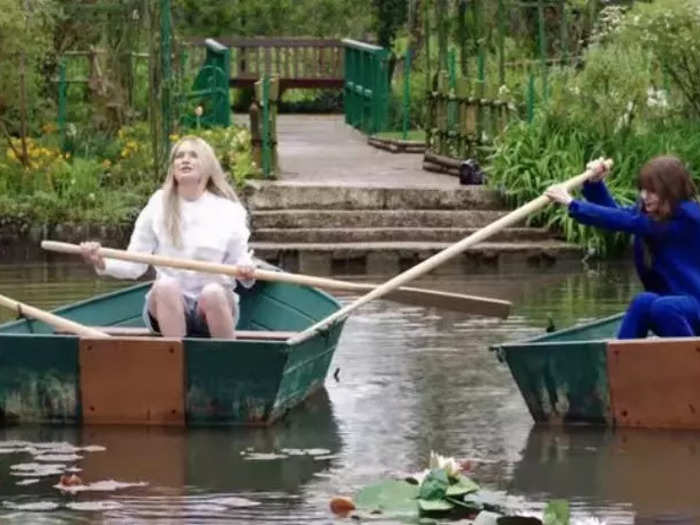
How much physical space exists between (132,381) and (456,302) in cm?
184

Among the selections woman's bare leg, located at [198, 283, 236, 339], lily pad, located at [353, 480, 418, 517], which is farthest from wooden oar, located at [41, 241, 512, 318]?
lily pad, located at [353, 480, 418, 517]

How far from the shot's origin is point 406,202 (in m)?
22.2

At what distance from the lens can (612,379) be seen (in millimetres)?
11273

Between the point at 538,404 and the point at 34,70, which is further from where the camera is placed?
the point at 34,70

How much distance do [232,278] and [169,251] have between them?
426 mm

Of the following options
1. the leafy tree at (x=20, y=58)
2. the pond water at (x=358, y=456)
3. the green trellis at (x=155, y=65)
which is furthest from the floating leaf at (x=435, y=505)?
the green trellis at (x=155, y=65)

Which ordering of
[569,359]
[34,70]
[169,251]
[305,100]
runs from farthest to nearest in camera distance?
1. [305,100]
2. [34,70]
3. [169,251]
4. [569,359]

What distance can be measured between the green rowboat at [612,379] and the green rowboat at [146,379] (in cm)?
115

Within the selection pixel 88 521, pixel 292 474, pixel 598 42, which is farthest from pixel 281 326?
pixel 598 42

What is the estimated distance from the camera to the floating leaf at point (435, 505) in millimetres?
9086

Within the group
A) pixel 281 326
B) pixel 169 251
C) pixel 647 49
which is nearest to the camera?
pixel 169 251

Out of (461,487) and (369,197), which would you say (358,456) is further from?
(369,197)

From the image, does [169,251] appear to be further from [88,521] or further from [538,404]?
[88,521]

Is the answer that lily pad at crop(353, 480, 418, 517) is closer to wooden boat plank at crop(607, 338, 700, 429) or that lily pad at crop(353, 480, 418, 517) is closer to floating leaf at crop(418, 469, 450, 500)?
floating leaf at crop(418, 469, 450, 500)
